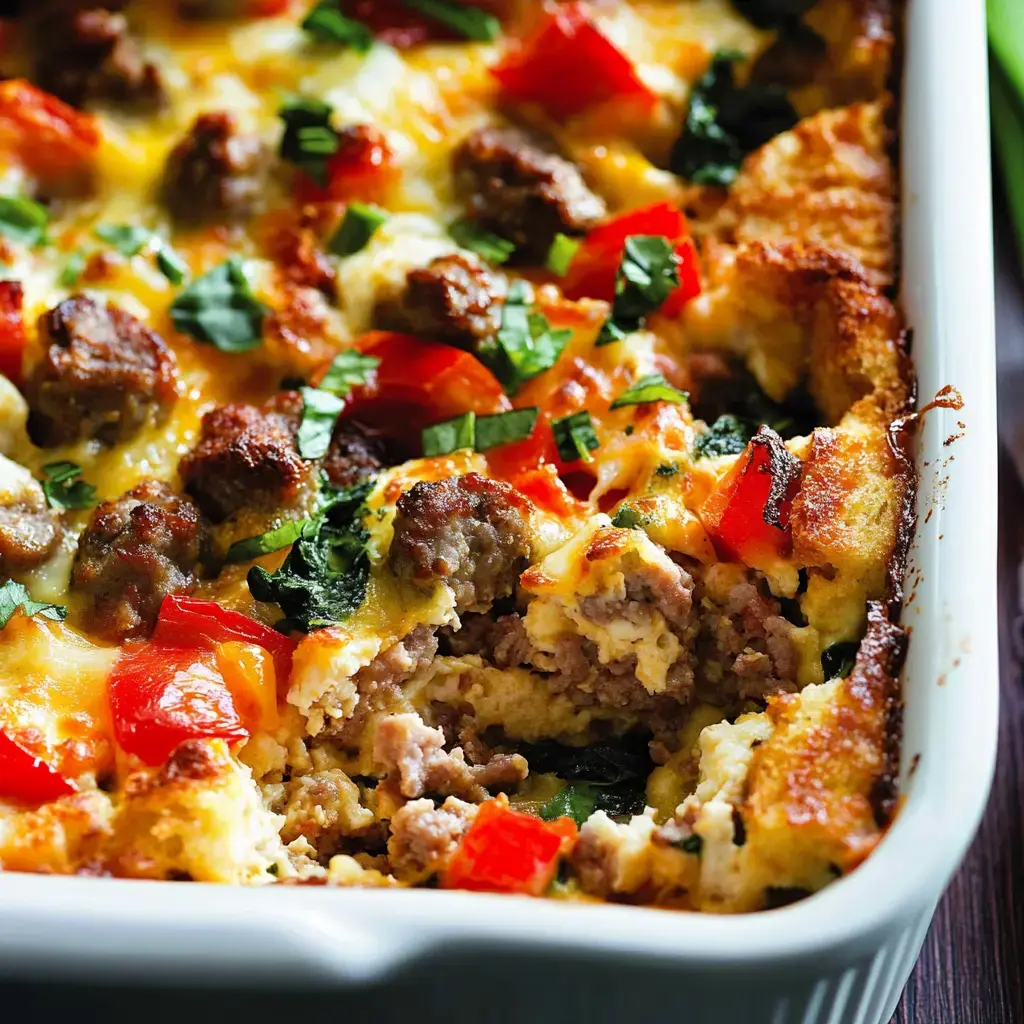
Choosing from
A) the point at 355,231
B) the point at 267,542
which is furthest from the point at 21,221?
the point at 267,542

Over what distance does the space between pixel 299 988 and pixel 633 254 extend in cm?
204

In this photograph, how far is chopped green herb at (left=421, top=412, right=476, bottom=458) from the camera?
3.27 metres

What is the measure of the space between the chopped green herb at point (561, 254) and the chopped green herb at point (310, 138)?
66 centimetres

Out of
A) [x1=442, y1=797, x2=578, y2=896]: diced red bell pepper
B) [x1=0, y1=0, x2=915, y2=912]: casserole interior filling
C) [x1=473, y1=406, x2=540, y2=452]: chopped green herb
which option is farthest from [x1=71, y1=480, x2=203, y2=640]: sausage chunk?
[x1=442, y1=797, x2=578, y2=896]: diced red bell pepper

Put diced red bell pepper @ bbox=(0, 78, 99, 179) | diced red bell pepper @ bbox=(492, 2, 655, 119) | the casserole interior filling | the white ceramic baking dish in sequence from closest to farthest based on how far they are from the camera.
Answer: the white ceramic baking dish
the casserole interior filling
diced red bell pepper @ bbox=(0, 78, 99, 179)
diced red bell pepper @ bbox=(492, 2, 655, 119)

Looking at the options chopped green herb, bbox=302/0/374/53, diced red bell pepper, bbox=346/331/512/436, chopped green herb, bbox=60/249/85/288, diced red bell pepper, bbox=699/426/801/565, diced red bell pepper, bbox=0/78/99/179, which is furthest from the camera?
chopped green herb, bbox=302/0/374/53

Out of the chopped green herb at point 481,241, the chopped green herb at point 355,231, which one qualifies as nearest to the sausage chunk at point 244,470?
the chopped green herb at point 355,231

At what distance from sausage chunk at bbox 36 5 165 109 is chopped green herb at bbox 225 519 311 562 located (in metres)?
1.54

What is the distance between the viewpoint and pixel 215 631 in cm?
295

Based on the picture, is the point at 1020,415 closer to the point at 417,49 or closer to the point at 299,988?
the point at 417,49

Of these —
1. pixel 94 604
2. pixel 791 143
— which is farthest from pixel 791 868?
pixel 791 143

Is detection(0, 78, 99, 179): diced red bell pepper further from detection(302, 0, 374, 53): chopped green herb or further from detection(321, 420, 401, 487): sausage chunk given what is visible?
detection(321, 420, 401, 487): sausage chunk

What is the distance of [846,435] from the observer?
3.05 m

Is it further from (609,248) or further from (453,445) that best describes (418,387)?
(609,248)
